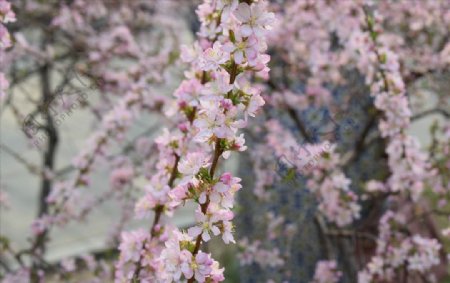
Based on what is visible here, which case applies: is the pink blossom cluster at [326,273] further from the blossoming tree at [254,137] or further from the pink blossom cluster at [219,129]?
the pink blossom cluster at [219,129]

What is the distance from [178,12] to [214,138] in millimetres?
4302

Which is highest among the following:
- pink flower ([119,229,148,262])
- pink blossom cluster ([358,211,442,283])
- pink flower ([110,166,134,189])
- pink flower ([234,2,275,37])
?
pink flower ([110,166,134,189])

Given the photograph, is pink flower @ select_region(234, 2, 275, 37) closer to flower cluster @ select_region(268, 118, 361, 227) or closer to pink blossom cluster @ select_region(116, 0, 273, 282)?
pink blossom cluster @ select_region(116, 0, 273, 282)

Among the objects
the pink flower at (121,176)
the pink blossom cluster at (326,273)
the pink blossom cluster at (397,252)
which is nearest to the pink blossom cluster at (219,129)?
the pink blossom cluster at (397,252)

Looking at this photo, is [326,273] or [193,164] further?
[326,273]

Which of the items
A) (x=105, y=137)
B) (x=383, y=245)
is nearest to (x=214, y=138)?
(x=105, y=137)

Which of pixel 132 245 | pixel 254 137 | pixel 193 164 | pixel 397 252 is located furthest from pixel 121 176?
pixel 193 164

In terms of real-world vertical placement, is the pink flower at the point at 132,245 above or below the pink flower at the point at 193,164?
above

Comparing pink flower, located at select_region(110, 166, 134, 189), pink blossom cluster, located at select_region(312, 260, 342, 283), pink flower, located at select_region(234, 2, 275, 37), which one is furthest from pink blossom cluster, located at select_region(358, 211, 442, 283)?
pink flower, located at select_region(234, 2, 275, 37)

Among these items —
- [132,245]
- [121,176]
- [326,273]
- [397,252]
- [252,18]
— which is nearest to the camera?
[252,18]

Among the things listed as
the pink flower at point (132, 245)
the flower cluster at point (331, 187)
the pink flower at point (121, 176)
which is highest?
the pink flower at point (121, 176)

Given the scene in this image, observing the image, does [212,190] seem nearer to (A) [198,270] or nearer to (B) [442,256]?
(A) [198,270]

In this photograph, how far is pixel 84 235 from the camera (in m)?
6.20

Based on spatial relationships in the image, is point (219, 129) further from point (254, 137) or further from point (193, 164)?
point (254, 137)
